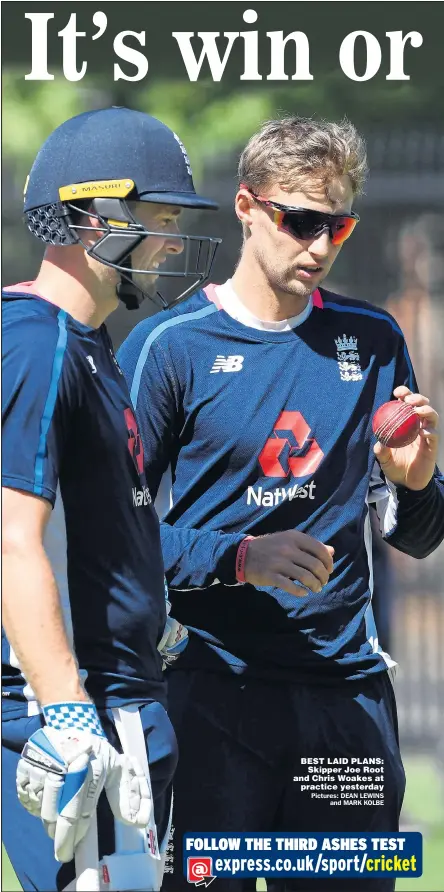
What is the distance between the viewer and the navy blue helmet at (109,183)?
2.82 m

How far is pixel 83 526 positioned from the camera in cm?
276

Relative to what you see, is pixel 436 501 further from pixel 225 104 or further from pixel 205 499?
pixel 225 104

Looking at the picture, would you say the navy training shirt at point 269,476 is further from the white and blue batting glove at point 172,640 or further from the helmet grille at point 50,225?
the helmet grille at point 50,225

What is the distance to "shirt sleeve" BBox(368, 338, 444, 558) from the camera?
362 cm

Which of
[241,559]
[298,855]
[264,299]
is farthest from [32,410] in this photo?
[298,855]

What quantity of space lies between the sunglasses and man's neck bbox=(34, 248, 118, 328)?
0.91 m

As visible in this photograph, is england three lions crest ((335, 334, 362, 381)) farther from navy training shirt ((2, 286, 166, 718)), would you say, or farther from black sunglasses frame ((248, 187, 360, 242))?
navy training shirt ((2, 286, 166, 718))

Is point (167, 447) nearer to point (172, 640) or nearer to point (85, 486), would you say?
point (172, 640)

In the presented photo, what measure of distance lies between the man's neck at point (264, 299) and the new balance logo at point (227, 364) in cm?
14

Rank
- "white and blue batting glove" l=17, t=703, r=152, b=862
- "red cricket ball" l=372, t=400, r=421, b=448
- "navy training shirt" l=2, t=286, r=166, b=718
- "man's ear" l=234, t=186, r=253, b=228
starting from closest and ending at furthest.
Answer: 1. "white and blue batting glove" l=17, t=703, r=152, b=862
2. "navy training shirt" l=2, t=286, r=166, b=718
3. "red cricket ball" l=372, t=400, r=421, b=448
4. "man's ear" l=234, t=186, r=253, b=228

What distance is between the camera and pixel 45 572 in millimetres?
2541

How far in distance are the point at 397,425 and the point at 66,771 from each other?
1307mm

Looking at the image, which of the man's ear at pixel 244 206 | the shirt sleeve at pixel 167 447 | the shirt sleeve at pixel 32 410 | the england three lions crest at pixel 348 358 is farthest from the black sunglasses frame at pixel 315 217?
the shirt sleeve at pixel 32 410

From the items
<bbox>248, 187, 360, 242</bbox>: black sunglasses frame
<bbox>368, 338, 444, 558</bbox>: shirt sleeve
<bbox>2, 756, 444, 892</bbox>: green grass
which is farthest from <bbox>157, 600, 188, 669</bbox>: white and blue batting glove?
<bbox>2, 756, 444, 892</bbox>: green grass
